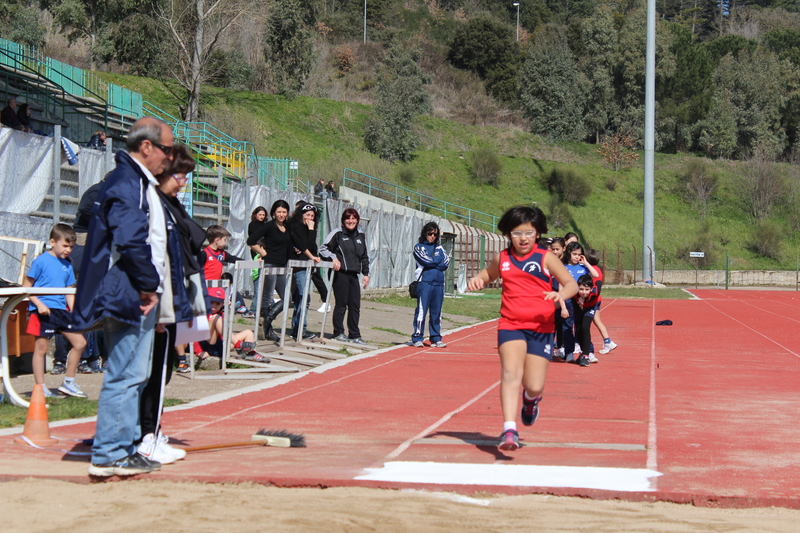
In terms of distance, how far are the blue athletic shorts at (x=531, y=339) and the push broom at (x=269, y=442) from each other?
5.47 ft

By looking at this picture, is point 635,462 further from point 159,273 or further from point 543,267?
point 159,273

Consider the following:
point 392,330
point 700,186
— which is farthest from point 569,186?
point 392,330

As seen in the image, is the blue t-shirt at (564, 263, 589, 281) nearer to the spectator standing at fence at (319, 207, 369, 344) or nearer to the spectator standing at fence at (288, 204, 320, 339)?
the spectator standing at fence at (319, 207, 369, 344)

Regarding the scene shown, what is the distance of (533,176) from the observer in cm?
6350

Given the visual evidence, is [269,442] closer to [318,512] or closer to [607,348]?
[318,512]

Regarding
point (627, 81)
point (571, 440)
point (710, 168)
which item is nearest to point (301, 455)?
point (571, 440)

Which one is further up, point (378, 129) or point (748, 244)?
point (378, 129)

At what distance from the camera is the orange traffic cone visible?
19.2ft

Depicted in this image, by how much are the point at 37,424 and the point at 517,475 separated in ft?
11.2

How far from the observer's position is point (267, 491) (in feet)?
15.7

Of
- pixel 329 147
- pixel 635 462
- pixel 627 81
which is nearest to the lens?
pixel 635 462

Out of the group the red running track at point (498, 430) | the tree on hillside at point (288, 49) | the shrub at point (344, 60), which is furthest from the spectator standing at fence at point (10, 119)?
the shrub at point (344, 60)

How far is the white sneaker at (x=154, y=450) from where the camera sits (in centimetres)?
534

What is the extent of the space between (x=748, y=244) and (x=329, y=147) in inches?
1235
